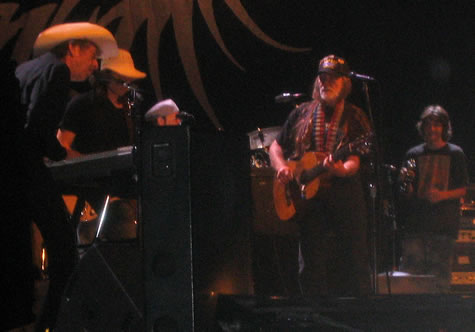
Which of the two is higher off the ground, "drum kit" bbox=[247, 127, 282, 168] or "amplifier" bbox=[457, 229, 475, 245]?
"drum kit" bbox=[247, 127, 282, 168]

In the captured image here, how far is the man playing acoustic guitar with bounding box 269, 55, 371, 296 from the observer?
12.3 ft

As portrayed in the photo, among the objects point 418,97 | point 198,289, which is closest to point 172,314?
point 198,289

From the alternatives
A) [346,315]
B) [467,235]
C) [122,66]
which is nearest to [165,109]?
[122,66]

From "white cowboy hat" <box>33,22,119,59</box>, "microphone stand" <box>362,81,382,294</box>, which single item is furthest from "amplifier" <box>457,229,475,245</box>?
"white cowboy hat" <box>33,22,119,59</box>

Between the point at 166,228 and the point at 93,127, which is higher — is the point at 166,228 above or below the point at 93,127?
below

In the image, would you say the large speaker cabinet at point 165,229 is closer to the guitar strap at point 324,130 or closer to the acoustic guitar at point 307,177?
the acoustic guitar at point 307,177

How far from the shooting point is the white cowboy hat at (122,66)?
4820 millimetres

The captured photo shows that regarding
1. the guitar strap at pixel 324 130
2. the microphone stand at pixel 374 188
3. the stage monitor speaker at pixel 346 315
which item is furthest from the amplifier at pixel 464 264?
the stage monitor speaker at pixel 346 315

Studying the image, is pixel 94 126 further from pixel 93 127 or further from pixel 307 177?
pixel 307 177

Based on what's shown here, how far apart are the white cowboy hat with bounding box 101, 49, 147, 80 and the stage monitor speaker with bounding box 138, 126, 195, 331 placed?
8.75 ft

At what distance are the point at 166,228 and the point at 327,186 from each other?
1821 millimetres

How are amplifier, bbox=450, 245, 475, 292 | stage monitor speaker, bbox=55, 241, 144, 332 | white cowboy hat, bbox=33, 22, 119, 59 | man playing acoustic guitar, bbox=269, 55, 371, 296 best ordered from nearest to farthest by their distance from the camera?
stage monitor speaker, bbox=55, 241, 144, 332 → white cowboy hat, bbox=33, 22, 119, 59 → man playing acoustic guitar, bbox=269, 55, 371, 296 → amplifier, bbox=450, 245, 475, 292

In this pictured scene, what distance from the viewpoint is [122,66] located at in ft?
16.4

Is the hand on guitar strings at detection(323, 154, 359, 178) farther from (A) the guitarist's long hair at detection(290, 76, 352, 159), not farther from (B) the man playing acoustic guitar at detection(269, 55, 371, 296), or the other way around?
(A) the guitarist's long hair at detection(290, 76, 352, 159)
